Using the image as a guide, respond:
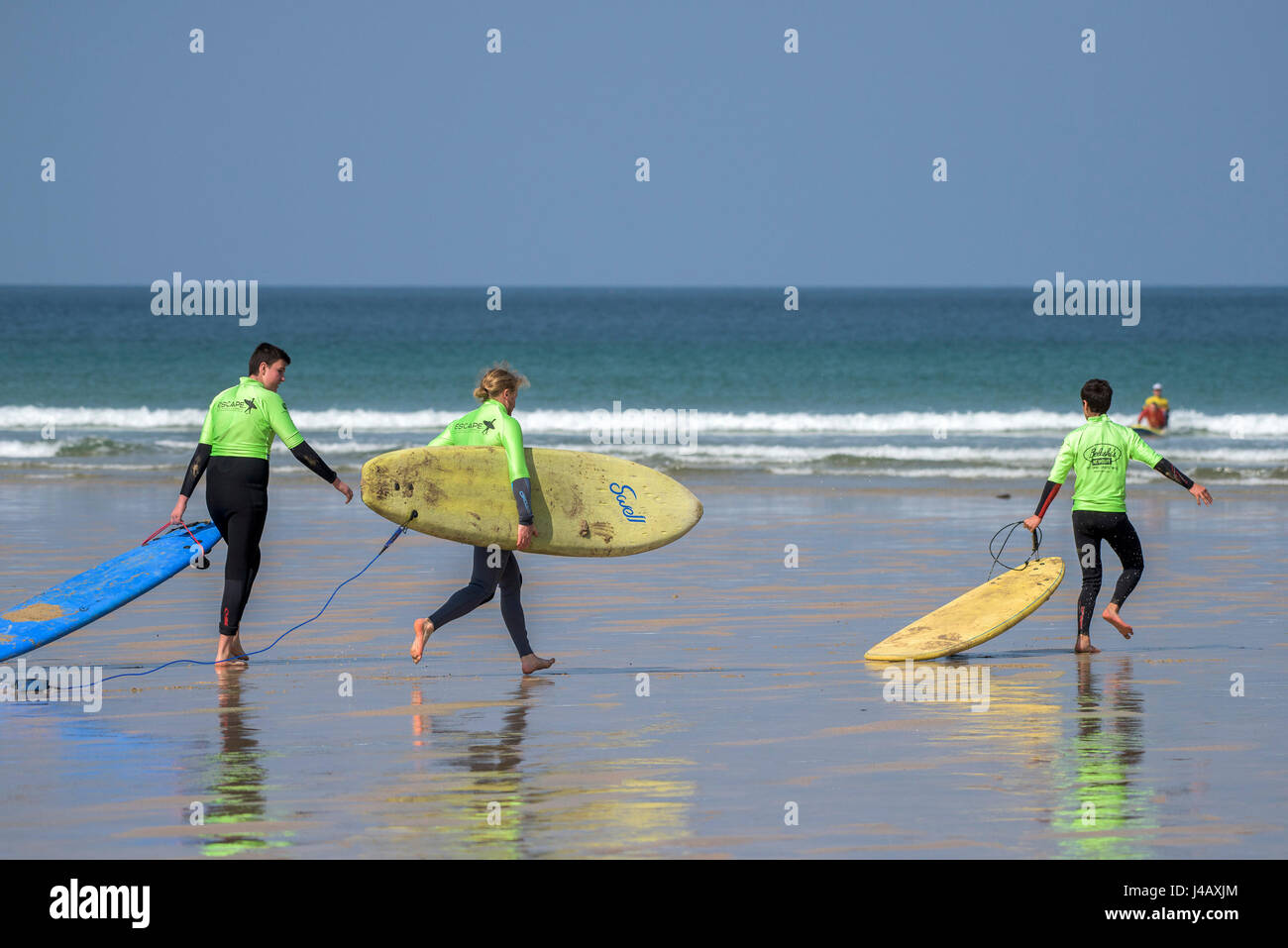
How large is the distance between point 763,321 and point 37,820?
86998mm

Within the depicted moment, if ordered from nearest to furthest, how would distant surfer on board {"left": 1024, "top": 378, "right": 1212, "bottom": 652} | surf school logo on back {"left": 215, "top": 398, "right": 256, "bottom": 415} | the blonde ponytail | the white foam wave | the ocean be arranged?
1. the blonde ponytail
2. surf school logo on back {"left": 215, "top": 398, "right": 256, "bottom": 415}
3. distant surfer on board {"left": 1024, "top": 378, "right": 1212, "bottom": 652}
4. the white foam wave
5. the ocean

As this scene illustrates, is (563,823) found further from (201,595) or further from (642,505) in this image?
(201,595)

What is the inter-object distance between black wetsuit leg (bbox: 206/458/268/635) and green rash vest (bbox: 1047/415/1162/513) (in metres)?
4.51

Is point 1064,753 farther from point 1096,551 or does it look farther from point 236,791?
point 236,791

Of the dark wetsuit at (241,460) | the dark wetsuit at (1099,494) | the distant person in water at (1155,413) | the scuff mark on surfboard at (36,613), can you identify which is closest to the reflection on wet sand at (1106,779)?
the dark wetsuit at (1099,494)

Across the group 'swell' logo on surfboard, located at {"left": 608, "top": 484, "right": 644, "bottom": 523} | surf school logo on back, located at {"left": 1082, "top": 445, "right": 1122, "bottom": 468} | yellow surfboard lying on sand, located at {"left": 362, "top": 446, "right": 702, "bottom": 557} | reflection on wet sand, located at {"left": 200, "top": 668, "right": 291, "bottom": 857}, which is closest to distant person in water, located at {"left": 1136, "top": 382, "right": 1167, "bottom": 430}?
surf school logo on back, located at {"left": 1082, "top": 445, "right": 1122, "bottom": 468}

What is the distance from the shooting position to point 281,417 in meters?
8.63

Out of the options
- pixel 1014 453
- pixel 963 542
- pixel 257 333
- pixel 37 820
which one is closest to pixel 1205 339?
pixel 257 333

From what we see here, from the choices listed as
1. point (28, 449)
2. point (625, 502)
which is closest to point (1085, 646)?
point (625, 502)

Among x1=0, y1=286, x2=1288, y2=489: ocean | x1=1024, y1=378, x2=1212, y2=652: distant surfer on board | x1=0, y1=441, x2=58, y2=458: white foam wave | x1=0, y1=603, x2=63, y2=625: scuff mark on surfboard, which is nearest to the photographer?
x1=0, y1=603, x2=63, y2=625: scuff mark on surfboard

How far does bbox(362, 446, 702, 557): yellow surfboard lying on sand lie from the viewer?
29.0 feet

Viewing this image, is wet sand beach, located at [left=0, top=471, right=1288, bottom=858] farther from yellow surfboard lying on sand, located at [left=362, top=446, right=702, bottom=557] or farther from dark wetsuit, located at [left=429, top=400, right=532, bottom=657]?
yellow surfboard lying on sand, located at [left=362, top=446, right=702, bottom=557]

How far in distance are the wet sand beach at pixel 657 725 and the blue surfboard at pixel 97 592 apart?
0.28 metres
